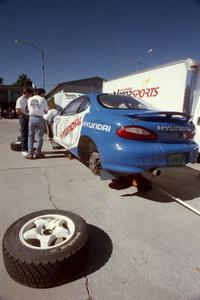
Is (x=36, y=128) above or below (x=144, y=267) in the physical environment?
above

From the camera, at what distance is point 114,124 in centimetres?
276

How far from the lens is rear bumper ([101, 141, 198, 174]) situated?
8.63 ft

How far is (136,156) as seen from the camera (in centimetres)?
262

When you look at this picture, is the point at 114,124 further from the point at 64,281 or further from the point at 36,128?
the point at 36,128

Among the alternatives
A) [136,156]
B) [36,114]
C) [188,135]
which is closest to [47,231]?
[136,156]

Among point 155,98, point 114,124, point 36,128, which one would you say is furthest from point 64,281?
point 155,98

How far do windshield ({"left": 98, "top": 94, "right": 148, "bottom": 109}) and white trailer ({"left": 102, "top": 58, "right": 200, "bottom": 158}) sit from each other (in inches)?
59.8

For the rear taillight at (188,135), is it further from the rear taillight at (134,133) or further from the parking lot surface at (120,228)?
the parking lot surface at (120,228)

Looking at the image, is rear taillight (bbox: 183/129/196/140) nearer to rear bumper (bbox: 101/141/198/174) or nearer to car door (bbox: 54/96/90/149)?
rear bumper (bbox: 101/141/198/174)

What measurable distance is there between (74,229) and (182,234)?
1190 millimetres

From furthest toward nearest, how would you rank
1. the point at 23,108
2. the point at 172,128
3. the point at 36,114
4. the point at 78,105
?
→ the point at 23,108 → the point at 36,114 → the point at 78,105 → the point at 172,128

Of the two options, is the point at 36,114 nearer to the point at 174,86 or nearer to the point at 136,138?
the point at 136,138

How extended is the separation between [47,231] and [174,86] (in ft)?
15.9

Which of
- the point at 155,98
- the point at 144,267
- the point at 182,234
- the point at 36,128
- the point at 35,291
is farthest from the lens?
the point at 155,98
